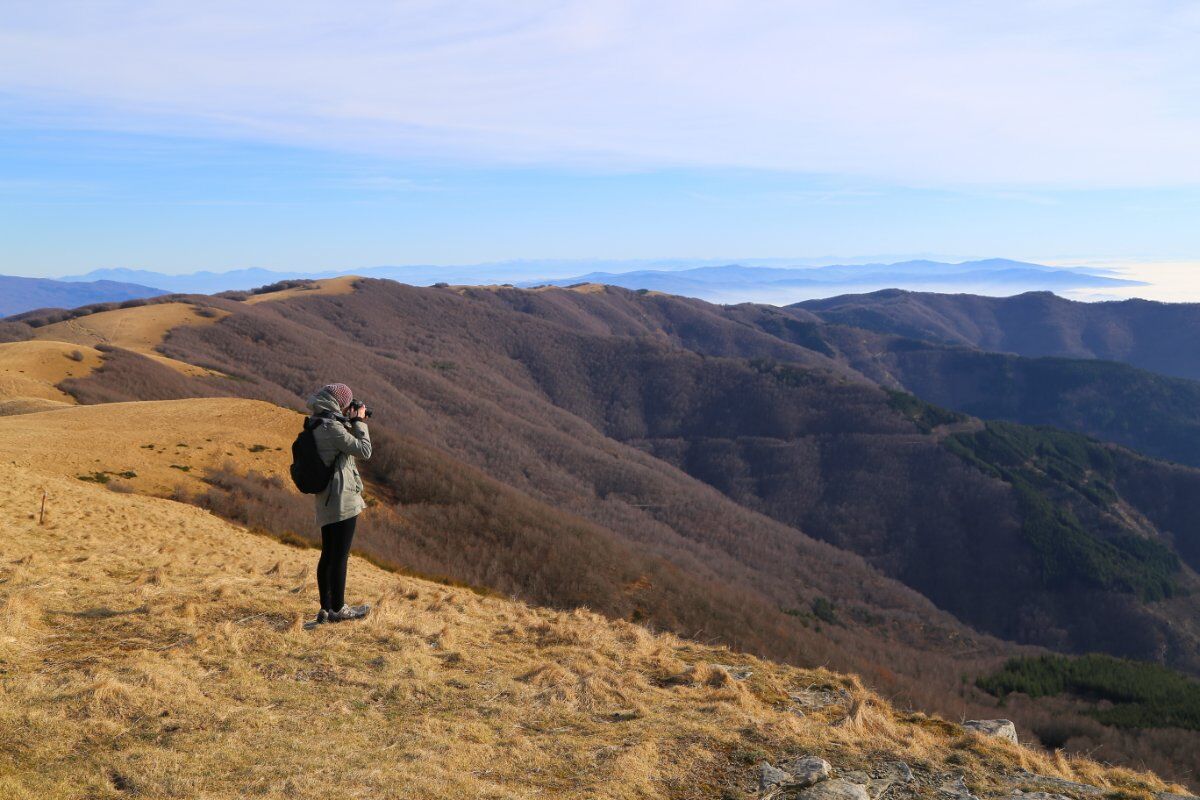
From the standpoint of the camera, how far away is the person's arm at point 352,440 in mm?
9125

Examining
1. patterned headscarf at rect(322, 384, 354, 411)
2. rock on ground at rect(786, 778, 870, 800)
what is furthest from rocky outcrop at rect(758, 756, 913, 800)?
patterned headscarf at rect(322, 384, 354, 411)

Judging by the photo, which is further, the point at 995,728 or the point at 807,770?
the point at 995,728

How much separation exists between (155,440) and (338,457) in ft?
68.7

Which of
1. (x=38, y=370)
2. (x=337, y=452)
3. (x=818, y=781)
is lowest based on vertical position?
(x=818, y=781)

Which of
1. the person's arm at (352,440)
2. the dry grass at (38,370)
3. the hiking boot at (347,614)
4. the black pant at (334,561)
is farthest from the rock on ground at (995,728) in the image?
the dry grass at (38,370)

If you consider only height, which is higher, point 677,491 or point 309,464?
point 309,464

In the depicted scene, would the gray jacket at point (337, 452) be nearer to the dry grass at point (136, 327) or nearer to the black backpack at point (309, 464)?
the black backpack at point (309, 464)

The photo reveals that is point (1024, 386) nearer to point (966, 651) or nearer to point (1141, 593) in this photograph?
point (1141, 593)

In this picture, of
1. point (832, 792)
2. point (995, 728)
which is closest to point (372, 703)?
point (832, 792)

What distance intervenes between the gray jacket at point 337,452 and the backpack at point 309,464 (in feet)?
0.19

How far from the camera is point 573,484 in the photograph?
78562 mm

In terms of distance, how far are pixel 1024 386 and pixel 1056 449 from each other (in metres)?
82.3

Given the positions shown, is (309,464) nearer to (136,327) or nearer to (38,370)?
(38,370)

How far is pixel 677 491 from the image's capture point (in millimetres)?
85812
